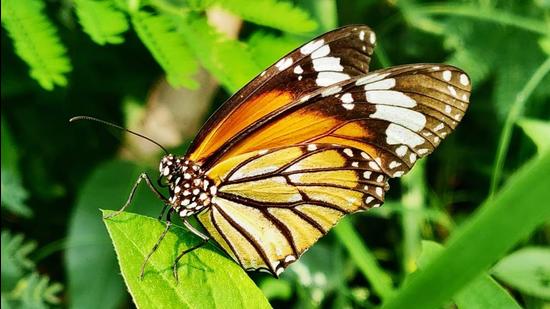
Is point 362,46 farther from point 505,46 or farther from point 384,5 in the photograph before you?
point 384,5

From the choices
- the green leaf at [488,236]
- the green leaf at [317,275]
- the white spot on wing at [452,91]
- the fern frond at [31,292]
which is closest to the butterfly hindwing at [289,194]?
the white spot on wing at [452,91]

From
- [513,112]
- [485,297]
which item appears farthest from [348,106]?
[485,297]

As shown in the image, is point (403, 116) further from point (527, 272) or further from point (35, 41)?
point (35, 41)

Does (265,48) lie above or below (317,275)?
above

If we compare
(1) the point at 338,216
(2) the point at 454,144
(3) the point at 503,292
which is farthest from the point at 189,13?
(2) the point at 454,144

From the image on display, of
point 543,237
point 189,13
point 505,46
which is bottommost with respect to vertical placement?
point 543,237

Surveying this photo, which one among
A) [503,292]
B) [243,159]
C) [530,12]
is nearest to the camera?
[503,292]

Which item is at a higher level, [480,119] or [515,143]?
[480,119]
